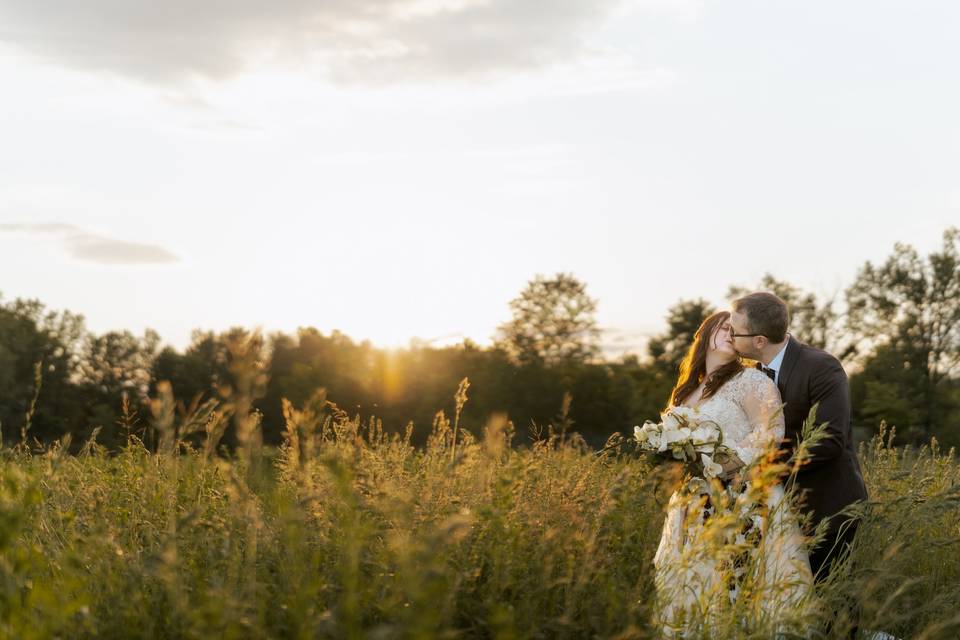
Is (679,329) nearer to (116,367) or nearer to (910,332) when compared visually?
(910,332)

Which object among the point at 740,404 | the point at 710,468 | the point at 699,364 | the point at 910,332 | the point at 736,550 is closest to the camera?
the point at 736,550

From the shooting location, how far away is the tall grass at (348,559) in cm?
301

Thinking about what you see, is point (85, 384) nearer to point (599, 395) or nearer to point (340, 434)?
point (599, 395)

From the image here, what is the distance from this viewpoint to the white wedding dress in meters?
3.94

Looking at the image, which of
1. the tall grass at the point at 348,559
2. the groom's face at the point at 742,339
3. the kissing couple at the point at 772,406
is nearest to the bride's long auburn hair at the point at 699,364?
the kissing couple at the point at 772,406

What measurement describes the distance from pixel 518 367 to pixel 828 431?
4423 centimetres

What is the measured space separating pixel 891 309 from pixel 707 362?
42942mm

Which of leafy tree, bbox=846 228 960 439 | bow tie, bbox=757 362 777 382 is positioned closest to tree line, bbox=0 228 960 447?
leafy tree, bbox=846 228 960 439

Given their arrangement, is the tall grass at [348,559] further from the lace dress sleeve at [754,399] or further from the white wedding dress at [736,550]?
the lace dress sleeve at [754,399]

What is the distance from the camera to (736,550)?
4012mm

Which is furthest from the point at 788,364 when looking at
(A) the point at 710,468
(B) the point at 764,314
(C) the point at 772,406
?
(A) the point at 710,468

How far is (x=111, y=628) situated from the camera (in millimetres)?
3611

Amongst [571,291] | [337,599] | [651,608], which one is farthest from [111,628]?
[571,291]

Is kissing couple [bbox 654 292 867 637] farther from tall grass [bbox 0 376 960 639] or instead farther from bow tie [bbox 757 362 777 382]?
tall grass [bbox 0 376 960 639]
